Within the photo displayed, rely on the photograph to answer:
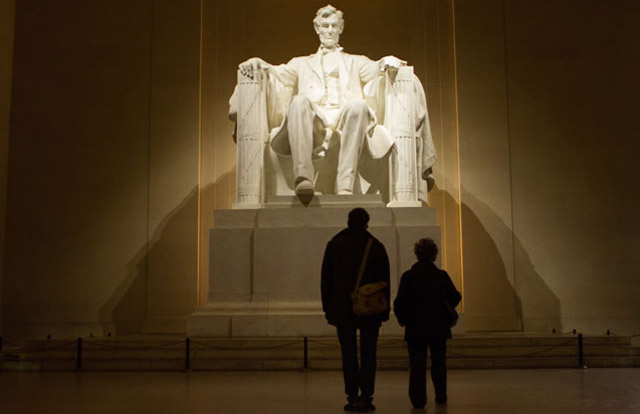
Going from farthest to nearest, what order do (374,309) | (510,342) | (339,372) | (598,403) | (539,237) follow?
(539,237)
(510,342)
(339,372)
(598,403)
(374,309)

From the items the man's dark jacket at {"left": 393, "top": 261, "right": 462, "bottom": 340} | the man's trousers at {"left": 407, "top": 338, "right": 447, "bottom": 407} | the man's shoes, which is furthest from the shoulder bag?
the man's shoes

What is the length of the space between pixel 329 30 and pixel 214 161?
2.64 m

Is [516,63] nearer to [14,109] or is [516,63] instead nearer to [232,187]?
[232,187]

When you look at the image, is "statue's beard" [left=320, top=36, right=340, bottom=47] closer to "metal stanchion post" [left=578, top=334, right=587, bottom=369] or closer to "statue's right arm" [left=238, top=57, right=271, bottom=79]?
"statue's right arm" [left=238, top=57, right=271, bottom=79]

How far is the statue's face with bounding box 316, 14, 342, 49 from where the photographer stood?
851cm

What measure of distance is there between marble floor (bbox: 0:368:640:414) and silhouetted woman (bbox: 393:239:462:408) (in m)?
0.16

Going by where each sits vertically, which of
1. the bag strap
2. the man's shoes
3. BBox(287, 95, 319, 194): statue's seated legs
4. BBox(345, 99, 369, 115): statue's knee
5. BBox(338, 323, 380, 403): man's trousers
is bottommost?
the man's shoes

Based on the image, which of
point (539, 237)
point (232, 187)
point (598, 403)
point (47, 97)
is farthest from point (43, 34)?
point (598, 403)

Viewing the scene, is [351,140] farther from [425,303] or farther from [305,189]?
[425,303]

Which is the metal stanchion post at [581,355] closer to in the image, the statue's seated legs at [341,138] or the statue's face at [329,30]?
the statue's seated legs at [341,138]

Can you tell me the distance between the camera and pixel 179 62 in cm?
1014

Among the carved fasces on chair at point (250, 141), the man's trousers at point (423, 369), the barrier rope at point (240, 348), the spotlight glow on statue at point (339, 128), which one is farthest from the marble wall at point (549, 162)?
the man's trousers at point (423, 369)

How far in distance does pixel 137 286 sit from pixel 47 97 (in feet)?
9.31

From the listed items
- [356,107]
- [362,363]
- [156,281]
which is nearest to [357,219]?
[362,363]
